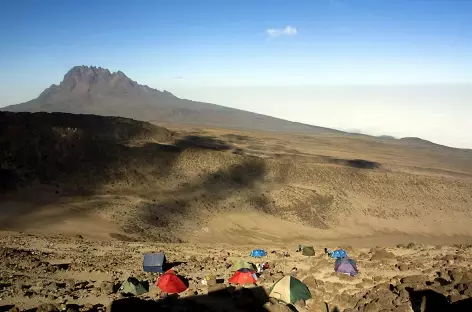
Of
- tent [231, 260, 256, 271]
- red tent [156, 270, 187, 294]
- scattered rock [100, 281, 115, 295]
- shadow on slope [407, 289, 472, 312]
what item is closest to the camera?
shadow on slope [407, 289, 472, 312]

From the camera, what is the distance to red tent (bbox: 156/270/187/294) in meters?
15.8

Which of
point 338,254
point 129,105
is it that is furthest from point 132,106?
point 338,254

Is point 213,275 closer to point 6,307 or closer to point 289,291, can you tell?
point 289,291

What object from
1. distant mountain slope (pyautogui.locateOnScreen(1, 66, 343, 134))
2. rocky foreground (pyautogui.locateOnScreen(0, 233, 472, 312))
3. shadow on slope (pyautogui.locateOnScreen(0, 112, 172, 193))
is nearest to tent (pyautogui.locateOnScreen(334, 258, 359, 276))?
rocky foreground (pyautogui.locateOnScreen(0, 233, 472, 312))

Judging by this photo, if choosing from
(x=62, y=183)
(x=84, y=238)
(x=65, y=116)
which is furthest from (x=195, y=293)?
(x=65, y=116)

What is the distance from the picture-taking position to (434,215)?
37375mm

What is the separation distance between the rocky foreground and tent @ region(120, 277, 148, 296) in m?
0.25

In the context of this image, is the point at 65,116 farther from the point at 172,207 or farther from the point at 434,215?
the point at 434,215

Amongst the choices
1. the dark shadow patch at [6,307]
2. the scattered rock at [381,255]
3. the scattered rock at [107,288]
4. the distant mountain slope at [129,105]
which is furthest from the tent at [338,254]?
the distant mountain slope at [129,105]

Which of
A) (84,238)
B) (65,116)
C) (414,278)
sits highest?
(65,116)

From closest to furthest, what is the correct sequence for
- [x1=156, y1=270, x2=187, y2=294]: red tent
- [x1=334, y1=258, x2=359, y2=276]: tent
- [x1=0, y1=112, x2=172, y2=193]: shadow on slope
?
[x1=156, y1=270, x2=187, y2=294]: red tent
[x1=334, y1=258, x2=359, y2=276]: tent
[x1=0, y1=112, x2=172, y2=193]: shadow on slope

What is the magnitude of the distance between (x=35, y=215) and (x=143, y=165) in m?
11.3

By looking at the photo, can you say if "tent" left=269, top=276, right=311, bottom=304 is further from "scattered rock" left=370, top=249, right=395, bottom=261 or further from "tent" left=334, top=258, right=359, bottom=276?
"scattered rock" left=370, top=249, right=395, bottom=261

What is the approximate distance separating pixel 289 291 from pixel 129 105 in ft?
519
